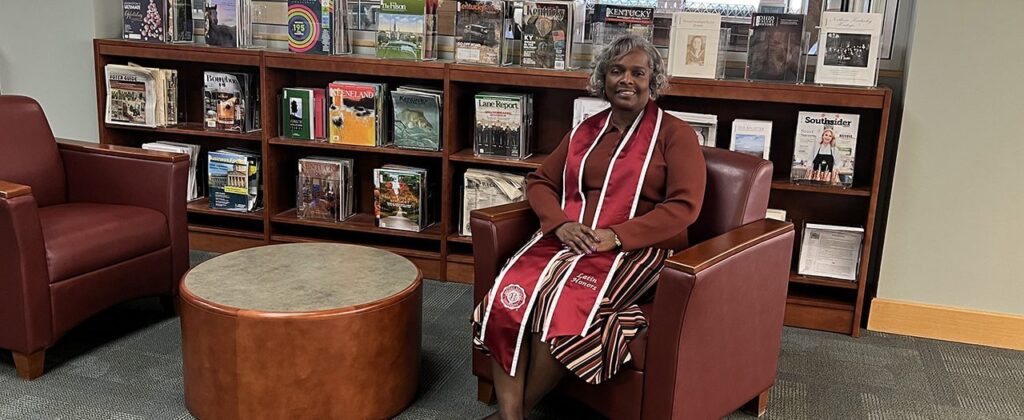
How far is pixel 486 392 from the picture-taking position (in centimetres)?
281

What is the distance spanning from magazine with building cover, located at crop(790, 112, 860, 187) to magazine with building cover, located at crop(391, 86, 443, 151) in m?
1.51

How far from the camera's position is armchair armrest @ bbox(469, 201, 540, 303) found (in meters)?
2.66

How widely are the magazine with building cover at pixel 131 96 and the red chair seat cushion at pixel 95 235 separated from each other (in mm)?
945

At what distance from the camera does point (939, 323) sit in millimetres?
3500

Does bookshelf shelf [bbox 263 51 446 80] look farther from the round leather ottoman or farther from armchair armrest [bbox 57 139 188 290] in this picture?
the round leather ottoman

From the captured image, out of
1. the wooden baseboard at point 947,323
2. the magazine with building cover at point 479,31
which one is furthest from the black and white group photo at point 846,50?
the magazine with building cover at point 479,31

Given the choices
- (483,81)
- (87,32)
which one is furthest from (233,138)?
(483,81)

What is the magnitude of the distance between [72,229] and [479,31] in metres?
1.77

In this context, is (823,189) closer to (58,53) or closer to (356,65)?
(356,65)

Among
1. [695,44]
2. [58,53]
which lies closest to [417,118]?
[695,44]

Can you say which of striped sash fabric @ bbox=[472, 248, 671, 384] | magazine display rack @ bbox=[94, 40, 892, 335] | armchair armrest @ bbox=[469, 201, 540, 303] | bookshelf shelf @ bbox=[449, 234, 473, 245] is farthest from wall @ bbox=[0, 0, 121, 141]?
striped sash fabric @ bbox=[472, 248, 671, 384]

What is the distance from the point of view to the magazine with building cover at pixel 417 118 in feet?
12.6

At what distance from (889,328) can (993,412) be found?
0.71 metres

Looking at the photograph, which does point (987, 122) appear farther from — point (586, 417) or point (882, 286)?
point (586, 417)
